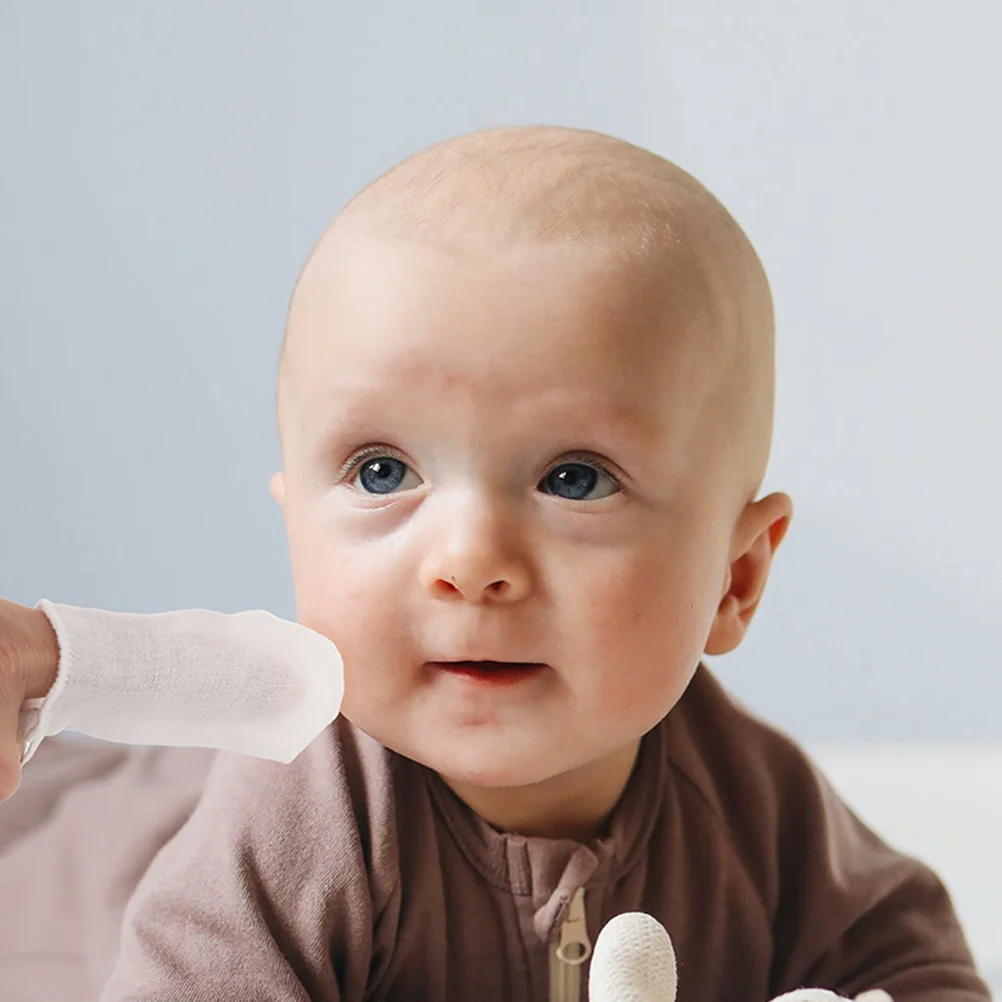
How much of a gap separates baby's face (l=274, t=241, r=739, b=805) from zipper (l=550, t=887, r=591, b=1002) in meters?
0.11

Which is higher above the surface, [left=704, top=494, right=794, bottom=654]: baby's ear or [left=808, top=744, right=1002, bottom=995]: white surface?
[left=704, top=494, right=794, bottom=654]: baby's ear

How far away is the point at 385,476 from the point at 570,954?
12.5 inches

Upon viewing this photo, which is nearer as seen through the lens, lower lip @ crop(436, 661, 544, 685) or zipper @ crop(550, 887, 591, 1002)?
lower lip @ crop(436, 661, 544, 685)

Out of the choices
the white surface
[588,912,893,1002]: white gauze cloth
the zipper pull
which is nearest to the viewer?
[588,912,893,1002]: white gauze cloth

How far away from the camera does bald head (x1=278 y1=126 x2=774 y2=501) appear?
2.85 ft

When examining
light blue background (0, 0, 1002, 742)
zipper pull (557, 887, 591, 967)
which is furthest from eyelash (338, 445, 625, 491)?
light blue background (0, 0, 1002, 742)

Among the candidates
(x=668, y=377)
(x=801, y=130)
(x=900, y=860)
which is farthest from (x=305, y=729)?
(x=801, y=130)

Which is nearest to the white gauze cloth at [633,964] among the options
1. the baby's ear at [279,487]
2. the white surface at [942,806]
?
the baby's ear at [279,487]

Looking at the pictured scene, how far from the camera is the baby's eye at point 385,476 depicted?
88 centimetres

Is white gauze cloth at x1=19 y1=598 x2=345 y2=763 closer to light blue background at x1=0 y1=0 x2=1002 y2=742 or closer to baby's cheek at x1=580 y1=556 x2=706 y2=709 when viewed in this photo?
baby's cheek at x1=580 y1=556 x2=706 y2=709

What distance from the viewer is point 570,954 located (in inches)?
38.8

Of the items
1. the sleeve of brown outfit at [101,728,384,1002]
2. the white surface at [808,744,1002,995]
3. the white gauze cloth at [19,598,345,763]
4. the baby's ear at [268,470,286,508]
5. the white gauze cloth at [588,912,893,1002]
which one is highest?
the baby's ear at [268,470,286,508]

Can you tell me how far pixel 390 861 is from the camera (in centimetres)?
96

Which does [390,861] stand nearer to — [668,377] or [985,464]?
[668,377]
